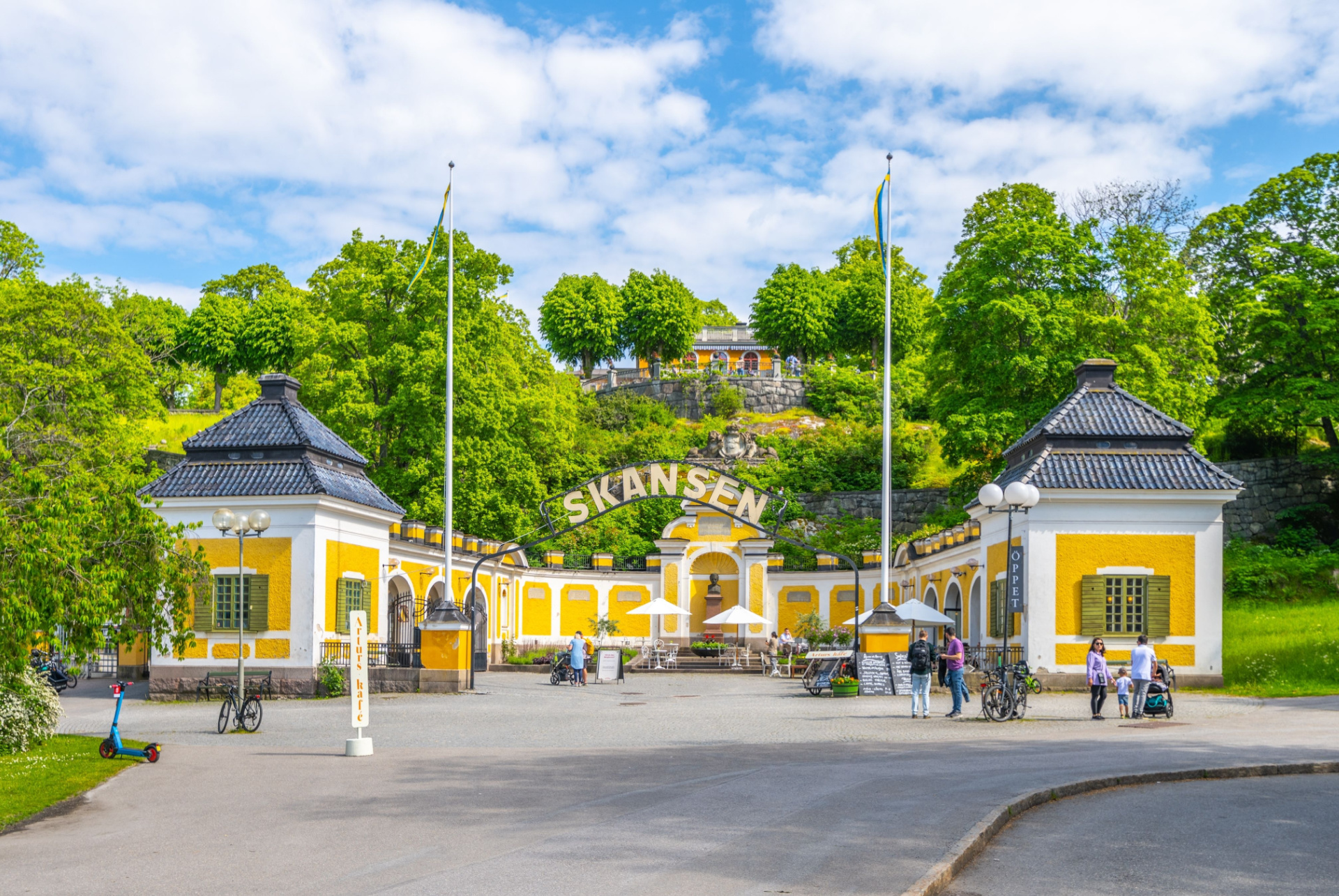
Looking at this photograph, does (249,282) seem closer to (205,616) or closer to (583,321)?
(583,321)

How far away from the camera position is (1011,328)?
39.1 metres

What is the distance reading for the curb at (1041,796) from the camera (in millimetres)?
8484

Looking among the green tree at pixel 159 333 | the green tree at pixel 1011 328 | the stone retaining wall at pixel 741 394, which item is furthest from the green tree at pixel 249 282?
the green tree at pixel 1011 328

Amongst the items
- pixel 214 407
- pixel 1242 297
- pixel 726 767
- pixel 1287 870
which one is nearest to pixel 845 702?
pixel 726 767

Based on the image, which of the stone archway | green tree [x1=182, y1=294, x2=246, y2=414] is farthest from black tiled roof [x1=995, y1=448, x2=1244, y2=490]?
green tree [x1=182, y1=294, x2=246, y2=414]

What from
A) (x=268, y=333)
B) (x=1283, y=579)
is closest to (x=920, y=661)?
(x=1283, y=579)

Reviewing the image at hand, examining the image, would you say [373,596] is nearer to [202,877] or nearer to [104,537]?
[104,537]

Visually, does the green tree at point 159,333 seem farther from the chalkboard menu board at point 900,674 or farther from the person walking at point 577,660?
the chalkboard menu board at point 900,674

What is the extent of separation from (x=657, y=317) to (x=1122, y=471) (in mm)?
62268

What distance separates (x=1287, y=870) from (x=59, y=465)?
58.9 feet

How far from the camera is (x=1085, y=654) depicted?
27.5 meters

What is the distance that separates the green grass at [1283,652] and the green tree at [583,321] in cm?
6108

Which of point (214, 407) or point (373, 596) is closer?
point (373, 596)

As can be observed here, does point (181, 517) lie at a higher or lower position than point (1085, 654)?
higher
